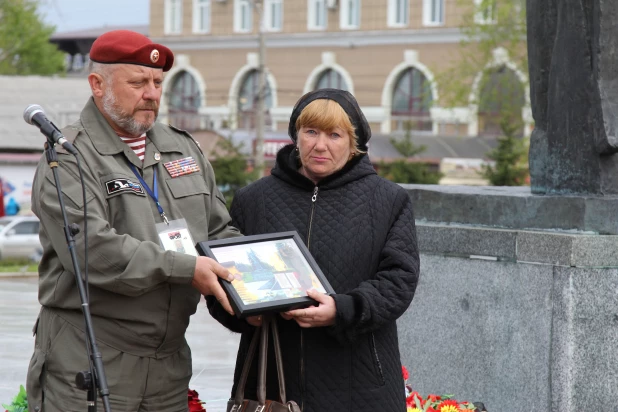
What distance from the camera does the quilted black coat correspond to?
169 inches

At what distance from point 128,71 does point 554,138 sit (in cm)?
301

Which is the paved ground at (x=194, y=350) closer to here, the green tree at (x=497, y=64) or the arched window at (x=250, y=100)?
the green tree at (x=497, y=64)

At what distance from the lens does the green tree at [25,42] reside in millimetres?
47175

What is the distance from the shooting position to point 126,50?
168 inches

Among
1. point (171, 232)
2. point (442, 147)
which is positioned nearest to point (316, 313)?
point (171, 232)

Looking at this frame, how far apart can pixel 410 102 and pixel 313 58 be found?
495 centimetres

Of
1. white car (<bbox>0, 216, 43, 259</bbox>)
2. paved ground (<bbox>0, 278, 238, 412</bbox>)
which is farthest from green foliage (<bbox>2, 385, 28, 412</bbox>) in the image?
white car (<bbox>0, 216, 43, 259</bbox>)

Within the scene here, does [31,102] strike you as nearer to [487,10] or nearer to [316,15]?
[316,15]

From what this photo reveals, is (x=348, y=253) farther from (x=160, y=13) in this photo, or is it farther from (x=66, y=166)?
(x=160, y=13)

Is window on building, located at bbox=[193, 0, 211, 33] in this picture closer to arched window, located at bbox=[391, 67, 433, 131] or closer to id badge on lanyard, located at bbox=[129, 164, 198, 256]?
arched window, located at bbox=[391, 67, 433, 131]

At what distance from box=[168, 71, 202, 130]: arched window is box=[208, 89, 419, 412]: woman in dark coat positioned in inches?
1846

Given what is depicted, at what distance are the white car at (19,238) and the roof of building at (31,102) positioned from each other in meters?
12.7

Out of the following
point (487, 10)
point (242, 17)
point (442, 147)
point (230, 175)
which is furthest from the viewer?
point (242, 17)

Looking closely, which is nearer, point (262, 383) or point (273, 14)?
point (262, 383)
